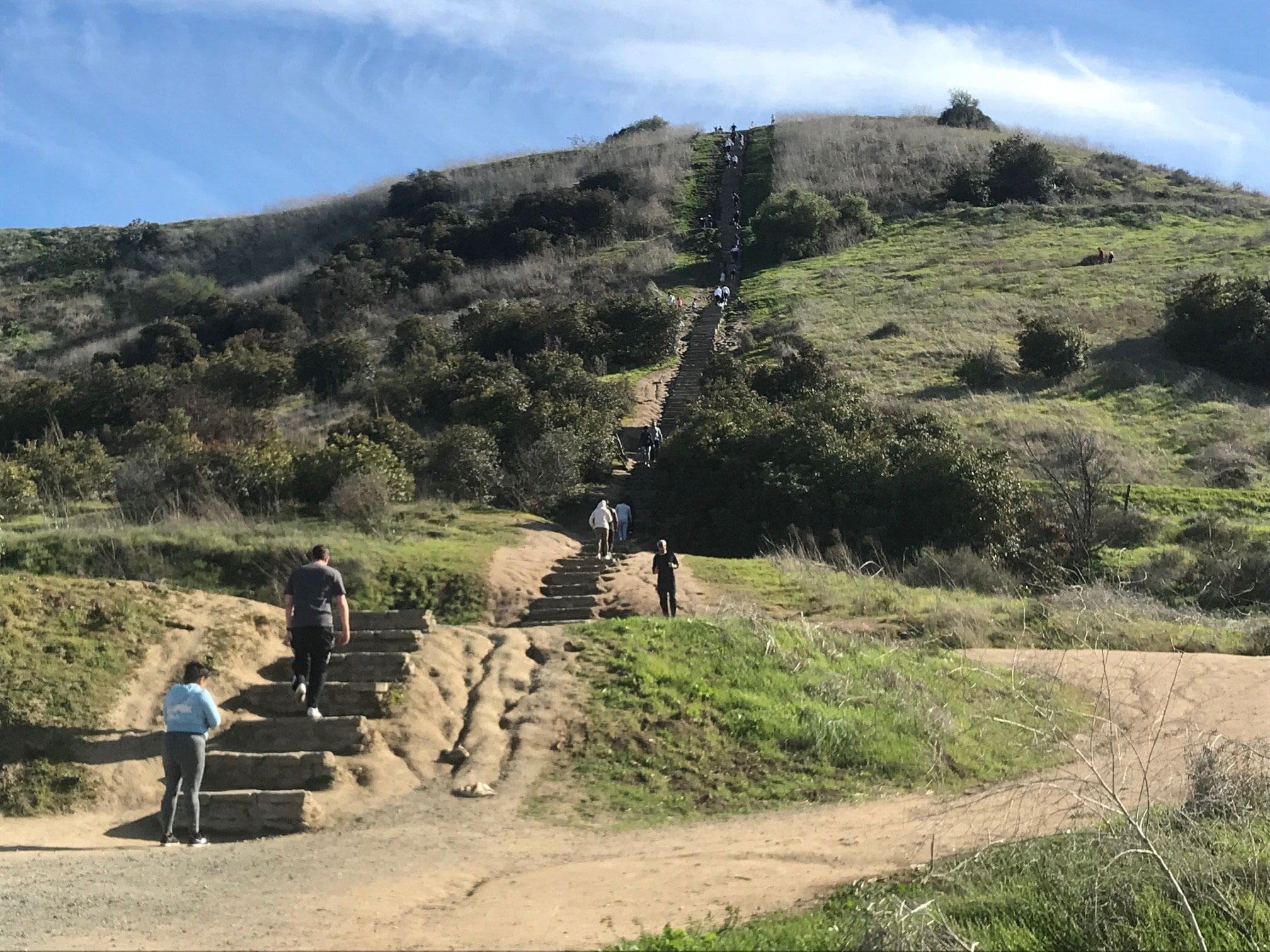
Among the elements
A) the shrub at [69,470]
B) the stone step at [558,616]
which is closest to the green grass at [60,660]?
the stone step at [558,616]

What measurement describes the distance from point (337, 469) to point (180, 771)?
46.1 ft

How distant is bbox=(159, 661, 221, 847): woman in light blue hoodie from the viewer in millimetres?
8703

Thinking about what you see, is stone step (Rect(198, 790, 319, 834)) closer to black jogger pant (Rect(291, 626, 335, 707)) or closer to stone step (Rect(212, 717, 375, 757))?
stone step (Rect(212, 717, 375, 757))

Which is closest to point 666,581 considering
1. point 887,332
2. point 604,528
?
point 604,528

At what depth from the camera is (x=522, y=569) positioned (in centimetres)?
1884

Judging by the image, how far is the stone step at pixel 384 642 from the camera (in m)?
12.4

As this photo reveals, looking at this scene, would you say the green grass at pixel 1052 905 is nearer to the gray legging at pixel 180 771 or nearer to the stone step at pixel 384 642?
the gray legging at pixel 180 771

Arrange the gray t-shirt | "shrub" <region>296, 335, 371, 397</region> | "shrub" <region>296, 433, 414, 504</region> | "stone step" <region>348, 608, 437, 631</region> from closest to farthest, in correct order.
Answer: the gray t-shirt < "stone step" <region>348, 608, 437, 631</region> < "shrub" <region>296, 433, 414, 504</region> < "shrub" <region>296, 335, 371, 397</region>

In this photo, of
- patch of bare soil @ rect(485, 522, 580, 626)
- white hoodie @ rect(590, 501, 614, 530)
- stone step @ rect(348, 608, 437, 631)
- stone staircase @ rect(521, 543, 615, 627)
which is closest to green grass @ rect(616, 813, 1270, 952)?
stone step @ rect(348, 608, 437, 631)

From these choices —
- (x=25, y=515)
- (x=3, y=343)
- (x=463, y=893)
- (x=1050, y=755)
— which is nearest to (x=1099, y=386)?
(x=1050, y=755)

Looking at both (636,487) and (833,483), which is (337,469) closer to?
(636,487)

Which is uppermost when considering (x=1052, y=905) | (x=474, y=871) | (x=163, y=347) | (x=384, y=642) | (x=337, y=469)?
(x=163, y=347)

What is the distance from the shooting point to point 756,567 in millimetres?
19562

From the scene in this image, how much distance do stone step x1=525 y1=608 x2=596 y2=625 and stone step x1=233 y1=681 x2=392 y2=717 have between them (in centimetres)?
519
